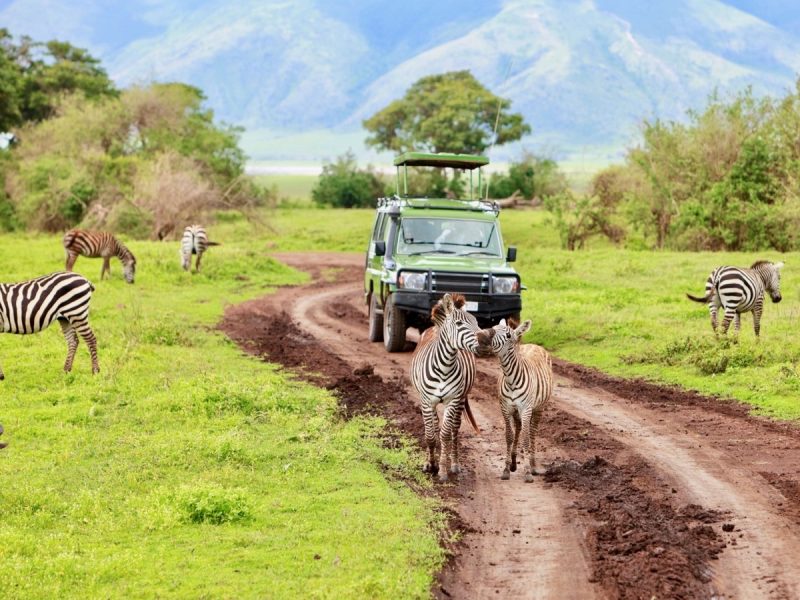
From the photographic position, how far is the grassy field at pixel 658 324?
15.1m

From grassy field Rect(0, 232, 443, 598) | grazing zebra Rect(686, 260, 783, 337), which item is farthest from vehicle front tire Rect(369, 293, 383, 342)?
grazing zebra Rect(686, 260, 783, 337)

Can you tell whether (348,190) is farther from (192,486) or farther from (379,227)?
(192,486)

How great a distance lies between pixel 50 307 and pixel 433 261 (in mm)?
6070

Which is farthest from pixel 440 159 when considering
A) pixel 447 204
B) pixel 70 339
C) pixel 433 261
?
pixel 70 339

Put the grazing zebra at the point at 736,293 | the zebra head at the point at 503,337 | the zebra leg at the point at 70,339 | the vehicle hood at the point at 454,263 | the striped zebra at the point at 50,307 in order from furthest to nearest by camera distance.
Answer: the grazing zebra at the point at 736,293, the vehicle hood at the point at 454,263, the zebra leg at the point at 70,339, the striped zebra at the point at 50,307, the zebra head at the point at 503,337

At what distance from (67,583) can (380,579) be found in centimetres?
219

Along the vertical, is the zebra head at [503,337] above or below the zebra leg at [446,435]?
above

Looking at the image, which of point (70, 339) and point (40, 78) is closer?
point (70, 339)

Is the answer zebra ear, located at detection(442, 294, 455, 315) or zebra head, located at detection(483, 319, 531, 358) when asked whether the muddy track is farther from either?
zebra ear, located at detection(442, 294, 455, 315)

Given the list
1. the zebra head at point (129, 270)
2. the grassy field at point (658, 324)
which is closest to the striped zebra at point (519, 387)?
the grassy field at point (658, 324)

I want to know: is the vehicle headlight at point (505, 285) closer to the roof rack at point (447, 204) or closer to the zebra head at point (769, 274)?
the roof rack at point (447, 204)

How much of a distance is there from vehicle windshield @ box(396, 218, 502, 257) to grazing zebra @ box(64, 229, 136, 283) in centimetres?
1099

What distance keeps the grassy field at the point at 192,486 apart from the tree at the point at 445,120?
1909 inches

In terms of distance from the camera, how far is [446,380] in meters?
10.1
